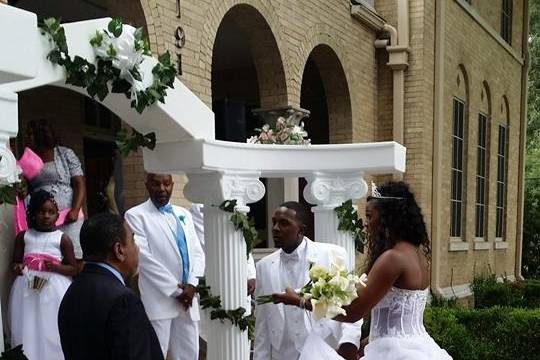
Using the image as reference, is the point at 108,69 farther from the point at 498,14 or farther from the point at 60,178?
the point at 498,14

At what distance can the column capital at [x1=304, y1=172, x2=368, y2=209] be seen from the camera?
4742 mm

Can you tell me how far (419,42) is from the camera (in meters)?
11.5

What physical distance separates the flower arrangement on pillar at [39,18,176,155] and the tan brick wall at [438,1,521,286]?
1006 cm

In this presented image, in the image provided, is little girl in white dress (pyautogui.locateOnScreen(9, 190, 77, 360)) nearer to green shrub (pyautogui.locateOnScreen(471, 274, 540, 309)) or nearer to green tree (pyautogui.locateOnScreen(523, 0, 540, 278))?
green shrub (pyautogui.locateOnScreen(471, 274, 540, 309))

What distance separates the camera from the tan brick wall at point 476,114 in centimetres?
1284

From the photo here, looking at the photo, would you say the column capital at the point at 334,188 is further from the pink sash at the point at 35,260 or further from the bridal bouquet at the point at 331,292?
the pink sash at the point at 35,260

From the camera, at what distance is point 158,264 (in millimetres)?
4801

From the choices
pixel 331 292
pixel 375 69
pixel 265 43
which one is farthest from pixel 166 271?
pixel 375 69

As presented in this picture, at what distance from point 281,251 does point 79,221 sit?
5.14 ft

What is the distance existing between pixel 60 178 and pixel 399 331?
2661 mm

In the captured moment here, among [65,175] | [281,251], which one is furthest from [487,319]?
[65,175]

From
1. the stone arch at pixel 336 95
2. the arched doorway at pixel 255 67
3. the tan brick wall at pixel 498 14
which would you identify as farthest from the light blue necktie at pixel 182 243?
the tan brick wall at pixel 498 14

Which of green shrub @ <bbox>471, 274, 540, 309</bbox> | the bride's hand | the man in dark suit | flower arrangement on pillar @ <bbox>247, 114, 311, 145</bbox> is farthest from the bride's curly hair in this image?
green shrub @ <bbox>471, 274, 540, 309</bbox>

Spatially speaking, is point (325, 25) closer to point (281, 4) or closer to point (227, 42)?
point (281, 4)
